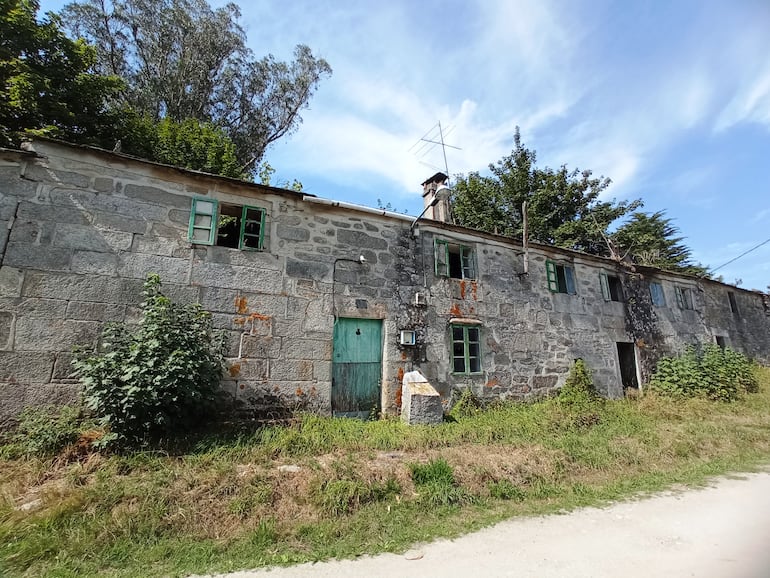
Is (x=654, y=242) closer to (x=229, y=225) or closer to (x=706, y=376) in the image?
(x=706, y=376)

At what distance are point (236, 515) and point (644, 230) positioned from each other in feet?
78.0

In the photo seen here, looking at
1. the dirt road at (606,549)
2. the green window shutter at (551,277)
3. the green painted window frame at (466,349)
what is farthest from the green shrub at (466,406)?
the green window shutter at (551,277)

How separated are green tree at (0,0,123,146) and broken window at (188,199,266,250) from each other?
4102 mm

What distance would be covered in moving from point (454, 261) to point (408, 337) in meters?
2.75

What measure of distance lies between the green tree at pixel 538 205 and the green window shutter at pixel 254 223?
43.3 ft

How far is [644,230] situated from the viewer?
2031 cm

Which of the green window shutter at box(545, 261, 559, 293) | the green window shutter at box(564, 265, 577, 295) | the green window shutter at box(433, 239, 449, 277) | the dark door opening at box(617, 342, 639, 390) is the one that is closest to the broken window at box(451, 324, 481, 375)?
the green window shutter at box(433, 239, 449, 277)

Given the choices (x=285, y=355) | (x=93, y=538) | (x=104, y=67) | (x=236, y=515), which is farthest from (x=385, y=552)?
(x=104, y=67)

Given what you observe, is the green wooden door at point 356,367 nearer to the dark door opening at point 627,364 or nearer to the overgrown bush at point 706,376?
the dark door opening at point 627,364

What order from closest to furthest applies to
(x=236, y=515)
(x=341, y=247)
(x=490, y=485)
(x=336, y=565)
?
(x=336, y=565)
(x=236, y=515)
(x=490, y=485)
(x=341, y=247)

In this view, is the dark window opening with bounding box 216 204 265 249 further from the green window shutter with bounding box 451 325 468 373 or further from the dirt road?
the dirt road

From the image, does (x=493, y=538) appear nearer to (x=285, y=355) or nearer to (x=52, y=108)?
(x=285, y=355)

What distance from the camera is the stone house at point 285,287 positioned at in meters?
5.19

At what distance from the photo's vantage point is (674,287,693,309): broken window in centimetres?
1309
